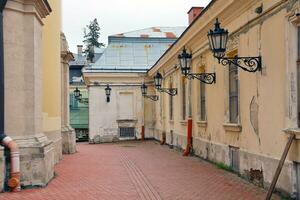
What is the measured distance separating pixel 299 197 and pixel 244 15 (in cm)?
475

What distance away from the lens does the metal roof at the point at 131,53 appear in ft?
97.9

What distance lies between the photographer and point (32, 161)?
1008 cm

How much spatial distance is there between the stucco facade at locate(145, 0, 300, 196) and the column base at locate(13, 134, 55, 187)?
15.1 ft

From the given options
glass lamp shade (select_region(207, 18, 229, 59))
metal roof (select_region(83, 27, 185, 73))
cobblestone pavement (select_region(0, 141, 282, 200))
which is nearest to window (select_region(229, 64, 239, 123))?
cobblestone pavement (select_region(0, 141, 282, 200))

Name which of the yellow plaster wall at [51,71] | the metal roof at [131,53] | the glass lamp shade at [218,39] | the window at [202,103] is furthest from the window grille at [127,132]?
the glass lamp shade at [218,39]

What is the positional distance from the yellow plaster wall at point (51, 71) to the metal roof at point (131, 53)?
12.9 meters

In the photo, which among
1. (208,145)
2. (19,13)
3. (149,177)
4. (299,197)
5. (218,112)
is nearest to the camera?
(299,197)

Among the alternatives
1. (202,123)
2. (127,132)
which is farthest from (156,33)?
(202,123)

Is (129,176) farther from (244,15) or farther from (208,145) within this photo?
(244,15)

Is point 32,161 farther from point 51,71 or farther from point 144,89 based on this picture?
point 144,89

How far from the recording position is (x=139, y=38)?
32438mm

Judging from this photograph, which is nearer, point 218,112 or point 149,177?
point 149,177

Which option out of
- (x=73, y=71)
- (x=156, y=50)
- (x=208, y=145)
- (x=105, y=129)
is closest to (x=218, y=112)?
(x=208, y=145)

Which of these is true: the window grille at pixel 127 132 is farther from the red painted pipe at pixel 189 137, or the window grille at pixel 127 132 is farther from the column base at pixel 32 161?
the column base at pixel 32 161
